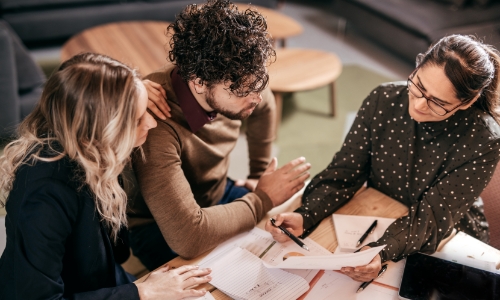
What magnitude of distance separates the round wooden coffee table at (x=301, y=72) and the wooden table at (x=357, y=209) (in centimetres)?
135

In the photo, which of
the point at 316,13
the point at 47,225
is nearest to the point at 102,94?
the point at 47,225

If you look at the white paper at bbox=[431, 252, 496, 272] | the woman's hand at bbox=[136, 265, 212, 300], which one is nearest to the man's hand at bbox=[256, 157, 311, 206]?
the woman's hand at bbox=[136, 265, 212, 300]

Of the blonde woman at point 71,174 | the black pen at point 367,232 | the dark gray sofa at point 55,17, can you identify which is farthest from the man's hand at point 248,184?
the dark gray sofa at point 55,17

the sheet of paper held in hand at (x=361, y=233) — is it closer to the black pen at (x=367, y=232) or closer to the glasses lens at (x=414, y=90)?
the black pen at (x=367, y=232)

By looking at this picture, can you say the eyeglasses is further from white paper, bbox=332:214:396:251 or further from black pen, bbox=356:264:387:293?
black pen, bbox=356:264:387:293

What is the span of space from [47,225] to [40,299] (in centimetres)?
18

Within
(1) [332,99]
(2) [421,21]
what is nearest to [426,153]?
(1) [332,99]

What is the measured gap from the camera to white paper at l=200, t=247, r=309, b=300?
3.53ft

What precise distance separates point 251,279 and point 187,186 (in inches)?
12.0

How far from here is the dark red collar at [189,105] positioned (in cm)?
126

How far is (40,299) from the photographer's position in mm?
993

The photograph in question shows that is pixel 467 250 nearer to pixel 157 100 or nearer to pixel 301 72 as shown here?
pixel 157 100

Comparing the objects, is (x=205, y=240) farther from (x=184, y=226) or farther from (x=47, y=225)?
(x=47, y=225)

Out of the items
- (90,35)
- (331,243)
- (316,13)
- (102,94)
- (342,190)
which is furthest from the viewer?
(316,13)
